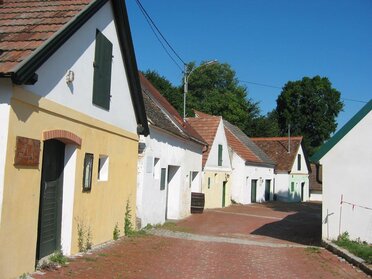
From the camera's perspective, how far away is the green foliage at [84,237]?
927 cm

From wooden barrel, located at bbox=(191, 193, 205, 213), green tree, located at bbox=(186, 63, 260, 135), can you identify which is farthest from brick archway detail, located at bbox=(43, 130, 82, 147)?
green tree, located at bbox=(186, 63, 260, 135)

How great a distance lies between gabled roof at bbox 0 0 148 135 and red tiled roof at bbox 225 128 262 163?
2493cm

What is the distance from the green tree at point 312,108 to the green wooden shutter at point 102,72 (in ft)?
176

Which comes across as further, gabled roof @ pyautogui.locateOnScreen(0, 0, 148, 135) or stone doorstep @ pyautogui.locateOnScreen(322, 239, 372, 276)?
stone doorstep @ pyautogui.locateOnScreen(322, 239, 372, 276)

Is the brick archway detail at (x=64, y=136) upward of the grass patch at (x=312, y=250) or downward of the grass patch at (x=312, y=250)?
upward

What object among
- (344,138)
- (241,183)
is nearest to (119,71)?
(344,138)

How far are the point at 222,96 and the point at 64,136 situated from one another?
159 ft

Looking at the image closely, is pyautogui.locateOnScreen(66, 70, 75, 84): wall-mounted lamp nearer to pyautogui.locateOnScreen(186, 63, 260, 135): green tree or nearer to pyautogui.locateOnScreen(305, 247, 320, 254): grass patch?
pyautogui.locateOnScreen(305, 247, 320, 254): grass patch

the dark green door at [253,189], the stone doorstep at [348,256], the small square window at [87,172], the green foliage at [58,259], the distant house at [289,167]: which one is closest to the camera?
the green foliage at [58,259]

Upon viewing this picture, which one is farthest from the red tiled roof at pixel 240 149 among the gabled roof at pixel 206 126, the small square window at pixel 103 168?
the small square window at pixel 103 168

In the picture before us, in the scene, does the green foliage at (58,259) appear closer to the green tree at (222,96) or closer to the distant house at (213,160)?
the distant house at (213,160)

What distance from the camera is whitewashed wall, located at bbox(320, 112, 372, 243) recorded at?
12.5 meters

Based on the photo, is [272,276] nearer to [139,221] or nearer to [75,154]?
[75,154]

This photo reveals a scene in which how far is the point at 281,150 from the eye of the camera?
145 ft
